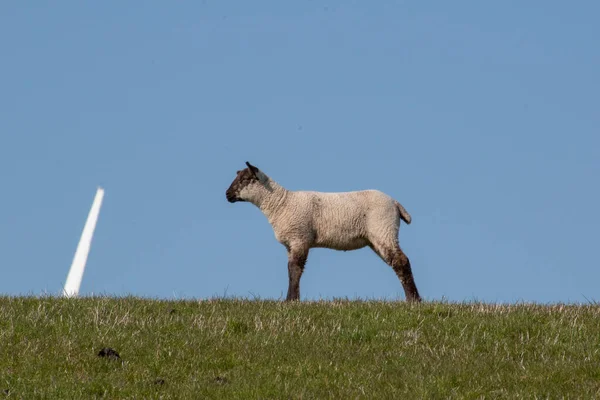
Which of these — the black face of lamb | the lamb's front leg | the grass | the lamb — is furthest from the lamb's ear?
the grass

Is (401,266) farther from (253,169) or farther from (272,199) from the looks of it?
(253,169)

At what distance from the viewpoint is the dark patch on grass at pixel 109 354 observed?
1195 cm

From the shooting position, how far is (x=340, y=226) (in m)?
19.7

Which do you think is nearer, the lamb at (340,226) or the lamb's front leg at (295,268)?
the lamb's front leg at (295,268)

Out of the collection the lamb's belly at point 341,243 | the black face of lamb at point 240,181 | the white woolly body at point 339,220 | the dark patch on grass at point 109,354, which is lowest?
the dark patch on grass at point 109,354

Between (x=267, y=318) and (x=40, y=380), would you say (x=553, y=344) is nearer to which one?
(x=267, y=318)

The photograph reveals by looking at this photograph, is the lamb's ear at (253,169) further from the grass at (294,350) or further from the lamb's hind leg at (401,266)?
the grass at (294,350)

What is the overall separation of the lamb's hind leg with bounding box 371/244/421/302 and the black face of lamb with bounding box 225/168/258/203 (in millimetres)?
3269

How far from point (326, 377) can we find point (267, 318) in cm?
344

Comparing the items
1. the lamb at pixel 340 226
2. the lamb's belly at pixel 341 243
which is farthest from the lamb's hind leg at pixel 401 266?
the lamb's belly at pixel 341 243

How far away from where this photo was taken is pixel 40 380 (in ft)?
36.3

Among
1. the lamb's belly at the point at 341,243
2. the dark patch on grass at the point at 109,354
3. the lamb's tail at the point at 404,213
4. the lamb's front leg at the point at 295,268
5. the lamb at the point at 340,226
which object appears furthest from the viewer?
the lamb's tail at the point at 404,213

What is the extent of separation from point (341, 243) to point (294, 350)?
759 cm

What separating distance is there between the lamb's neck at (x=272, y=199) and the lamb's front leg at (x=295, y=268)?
3.63 feet
